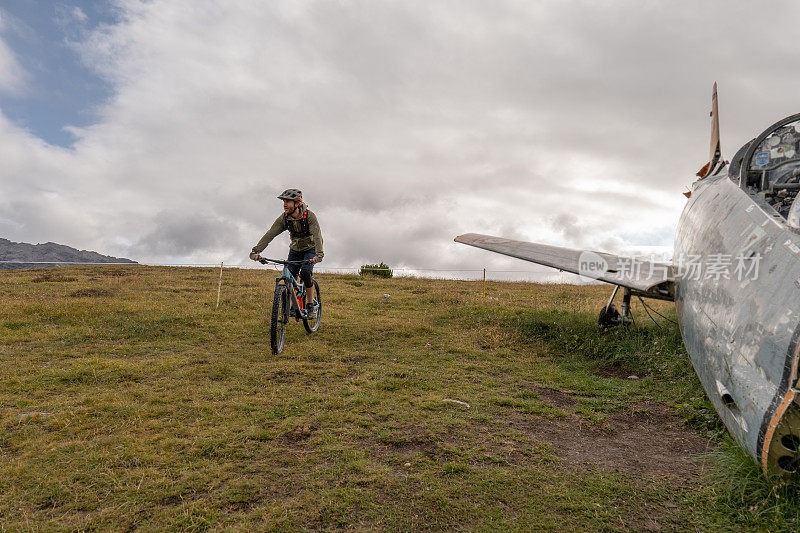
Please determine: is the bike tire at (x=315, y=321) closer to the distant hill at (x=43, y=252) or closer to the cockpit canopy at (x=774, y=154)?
the cockpit canopy at (x=774, y=154)

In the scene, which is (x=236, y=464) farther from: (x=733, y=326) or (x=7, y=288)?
(x=7, y=288)

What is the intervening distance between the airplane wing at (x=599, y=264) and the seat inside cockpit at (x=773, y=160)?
1.86 meters

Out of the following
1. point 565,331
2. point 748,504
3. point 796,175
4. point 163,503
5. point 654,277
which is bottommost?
point 163,503

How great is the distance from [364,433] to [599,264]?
273 inches

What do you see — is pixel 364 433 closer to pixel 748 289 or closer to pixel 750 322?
pixel 750 322

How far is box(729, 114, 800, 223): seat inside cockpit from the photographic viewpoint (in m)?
6.23

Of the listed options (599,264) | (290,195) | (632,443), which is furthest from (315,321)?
(632,443)

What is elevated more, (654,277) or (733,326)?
(654,277)

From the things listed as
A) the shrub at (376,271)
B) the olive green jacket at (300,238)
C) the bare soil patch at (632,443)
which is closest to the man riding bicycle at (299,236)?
the olive green jacket at (300,238)

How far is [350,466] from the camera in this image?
12.7 ft

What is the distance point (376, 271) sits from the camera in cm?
2227

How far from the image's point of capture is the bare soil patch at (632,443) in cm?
416

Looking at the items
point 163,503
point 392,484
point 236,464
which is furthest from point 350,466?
point 163,503

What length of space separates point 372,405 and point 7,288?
1511cm
